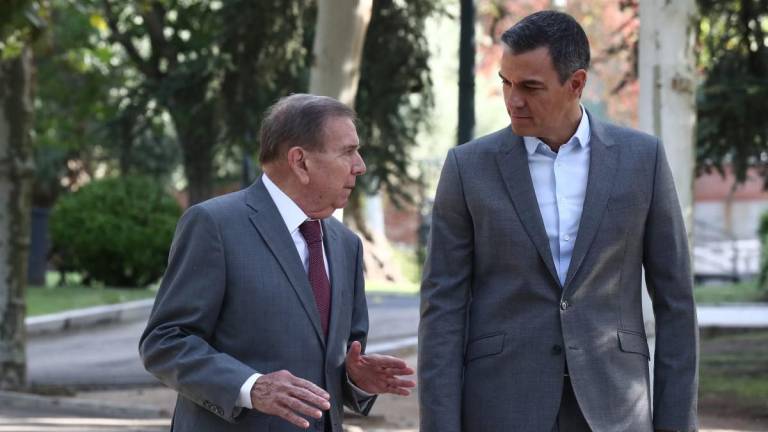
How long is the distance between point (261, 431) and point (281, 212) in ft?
2.03

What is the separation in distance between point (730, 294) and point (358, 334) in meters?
22.4

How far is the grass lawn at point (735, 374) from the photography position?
38.6 ft

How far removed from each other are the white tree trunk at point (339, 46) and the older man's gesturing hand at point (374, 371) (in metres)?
5.89

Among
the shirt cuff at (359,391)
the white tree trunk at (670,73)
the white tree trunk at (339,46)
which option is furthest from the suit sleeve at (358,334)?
the white tree trunk at (670,73)

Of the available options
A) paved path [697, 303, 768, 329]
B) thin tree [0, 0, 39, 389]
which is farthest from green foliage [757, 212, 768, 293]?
thin tree [0, 0, 39, 389]

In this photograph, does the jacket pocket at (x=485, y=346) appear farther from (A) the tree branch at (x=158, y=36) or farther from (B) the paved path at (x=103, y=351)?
(A) the tree branch at (x=158, y=36)

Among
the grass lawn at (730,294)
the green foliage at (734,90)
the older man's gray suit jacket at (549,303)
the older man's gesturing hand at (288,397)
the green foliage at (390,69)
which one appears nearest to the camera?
the older man's gesturing hand at (288,397)

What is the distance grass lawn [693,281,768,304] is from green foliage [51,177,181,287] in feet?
29.3

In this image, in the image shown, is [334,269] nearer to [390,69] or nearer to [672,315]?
[672,315]

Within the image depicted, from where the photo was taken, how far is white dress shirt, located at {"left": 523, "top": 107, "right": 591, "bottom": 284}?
4.13m

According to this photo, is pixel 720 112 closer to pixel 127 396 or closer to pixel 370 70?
pixel 370 70

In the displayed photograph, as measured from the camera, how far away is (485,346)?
4.16m

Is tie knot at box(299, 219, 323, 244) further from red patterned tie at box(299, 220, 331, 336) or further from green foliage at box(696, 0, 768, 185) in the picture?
green foliage at box(696, 0, 768, 185)

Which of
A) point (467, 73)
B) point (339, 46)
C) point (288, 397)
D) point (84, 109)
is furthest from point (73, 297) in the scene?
point (288, 397)
